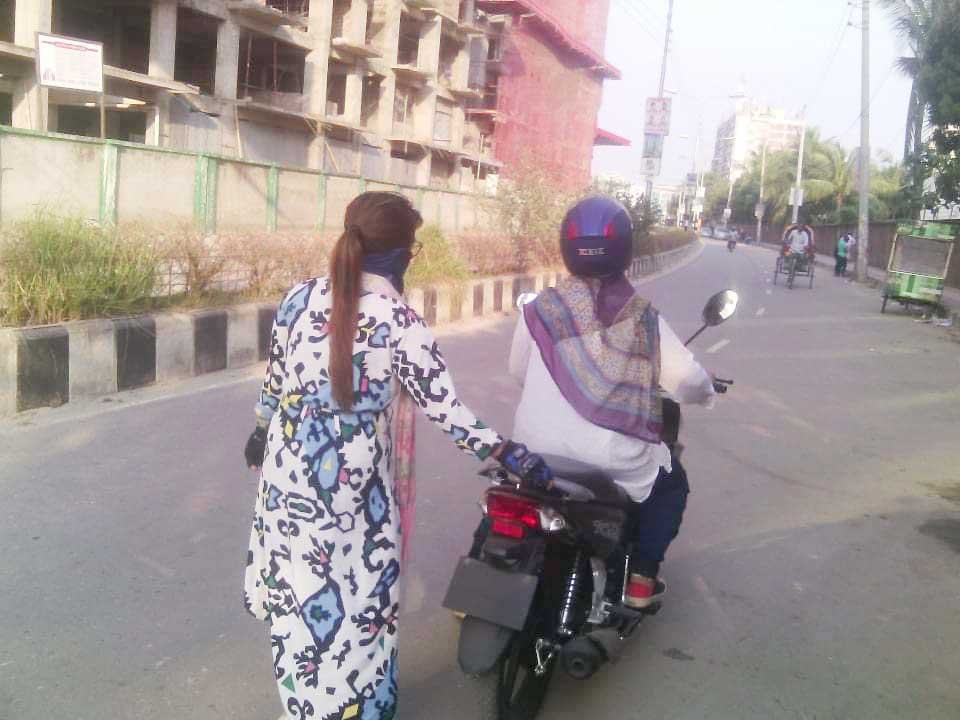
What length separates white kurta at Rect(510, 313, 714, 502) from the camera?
301cm

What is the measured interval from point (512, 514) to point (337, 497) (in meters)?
0.64

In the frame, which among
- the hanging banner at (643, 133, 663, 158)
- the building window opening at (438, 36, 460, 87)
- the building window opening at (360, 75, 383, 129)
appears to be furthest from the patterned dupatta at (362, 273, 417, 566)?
the building window opening at (438, 36, 460, 87)

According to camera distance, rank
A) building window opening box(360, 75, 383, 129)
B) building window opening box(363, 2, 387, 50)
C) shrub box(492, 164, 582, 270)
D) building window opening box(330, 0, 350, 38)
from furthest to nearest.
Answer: building window opening box(360, 75, 383, 129) < building window opening box(363, 2, 387, 50) < building window opening box(330, 0, 350, 38) < shrub box(492, 164, 582, 270)

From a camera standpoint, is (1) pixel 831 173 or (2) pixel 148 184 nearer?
(2) pixel 148 184

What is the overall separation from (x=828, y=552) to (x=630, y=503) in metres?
2.34

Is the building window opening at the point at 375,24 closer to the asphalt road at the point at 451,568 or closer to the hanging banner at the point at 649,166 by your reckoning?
the hanging banner at the point at 649,166

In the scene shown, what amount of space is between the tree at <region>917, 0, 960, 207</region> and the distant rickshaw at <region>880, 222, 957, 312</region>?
343 centimetres

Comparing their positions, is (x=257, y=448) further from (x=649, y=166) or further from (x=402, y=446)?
(x=649, y=166)

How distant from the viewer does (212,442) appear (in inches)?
Result: 242

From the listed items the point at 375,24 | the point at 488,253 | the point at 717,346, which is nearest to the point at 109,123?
the point at 375,24

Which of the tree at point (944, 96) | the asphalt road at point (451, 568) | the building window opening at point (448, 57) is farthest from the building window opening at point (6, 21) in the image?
the tree at point (944, 96)

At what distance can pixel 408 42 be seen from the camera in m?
42.5

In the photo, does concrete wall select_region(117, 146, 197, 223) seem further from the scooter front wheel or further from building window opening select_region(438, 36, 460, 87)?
building window opening select_region(438, 36, 460, 87)

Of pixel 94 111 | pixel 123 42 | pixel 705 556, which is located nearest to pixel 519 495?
pixel 705 556
